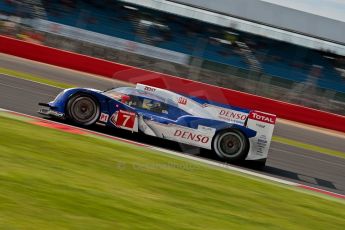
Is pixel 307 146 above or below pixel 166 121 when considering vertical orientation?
above

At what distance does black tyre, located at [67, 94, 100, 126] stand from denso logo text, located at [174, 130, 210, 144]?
1.49 meters

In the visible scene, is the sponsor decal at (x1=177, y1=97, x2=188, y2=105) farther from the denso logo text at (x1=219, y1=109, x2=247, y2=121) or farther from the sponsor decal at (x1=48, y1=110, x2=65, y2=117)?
the sponsor decal at (x1=48, y1=110, x2=65, y2=117)

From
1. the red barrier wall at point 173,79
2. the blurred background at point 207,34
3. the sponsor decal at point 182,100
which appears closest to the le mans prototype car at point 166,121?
the sponsor decal at point 182,100

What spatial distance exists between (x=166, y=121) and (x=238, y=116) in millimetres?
1347

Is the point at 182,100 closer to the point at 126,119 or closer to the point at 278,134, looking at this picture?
the point at 126,119

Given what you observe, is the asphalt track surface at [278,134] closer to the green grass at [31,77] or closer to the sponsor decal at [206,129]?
the sponsor decal at [206,129]

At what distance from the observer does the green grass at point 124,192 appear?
17.8 ft

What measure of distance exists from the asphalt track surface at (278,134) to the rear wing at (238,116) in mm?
494

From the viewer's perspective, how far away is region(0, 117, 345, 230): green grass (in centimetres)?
543

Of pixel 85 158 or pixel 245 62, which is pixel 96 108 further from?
pixel 245 62

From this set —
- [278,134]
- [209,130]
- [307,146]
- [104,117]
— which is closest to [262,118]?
[209,130]

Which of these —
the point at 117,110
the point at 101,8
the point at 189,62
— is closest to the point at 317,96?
the point at 189,62

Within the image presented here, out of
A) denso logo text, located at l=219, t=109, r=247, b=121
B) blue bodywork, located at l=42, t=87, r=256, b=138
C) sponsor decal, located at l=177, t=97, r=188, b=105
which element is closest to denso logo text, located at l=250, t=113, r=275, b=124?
denso logo text, located at l=219, t=109, r=247, b=121

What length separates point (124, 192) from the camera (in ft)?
21.7
